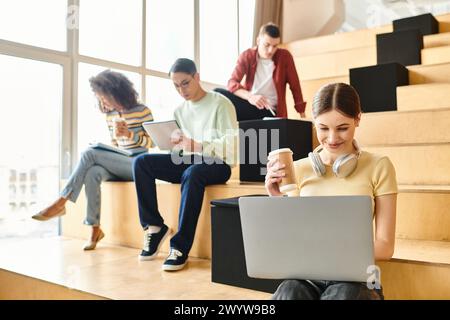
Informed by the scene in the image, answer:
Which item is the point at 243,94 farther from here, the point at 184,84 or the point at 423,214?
the point at 423,214

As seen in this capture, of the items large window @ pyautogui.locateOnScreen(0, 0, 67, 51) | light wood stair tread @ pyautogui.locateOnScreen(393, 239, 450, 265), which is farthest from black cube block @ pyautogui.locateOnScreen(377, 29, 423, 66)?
large window @ pyautogui.locateOnScreen(0, 0, 67, 51)

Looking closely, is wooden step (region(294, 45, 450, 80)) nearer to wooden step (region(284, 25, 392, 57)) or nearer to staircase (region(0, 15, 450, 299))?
wooden step (region(284, 25, 392, 57))

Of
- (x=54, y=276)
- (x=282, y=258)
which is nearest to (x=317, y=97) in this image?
(x=282, y=258)

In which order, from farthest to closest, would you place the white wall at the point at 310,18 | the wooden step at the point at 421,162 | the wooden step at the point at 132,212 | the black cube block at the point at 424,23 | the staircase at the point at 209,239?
the white wall at the point at 310,18
the black cube block at the point at 424,23
the wooden step at the point at 132,212
the wooden step at the point at 421,162
the staircase at the point at 209,239

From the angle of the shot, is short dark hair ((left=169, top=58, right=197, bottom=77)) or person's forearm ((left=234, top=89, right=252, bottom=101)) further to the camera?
person's forearm ((left=234, top=89, right=252, bottom=101))

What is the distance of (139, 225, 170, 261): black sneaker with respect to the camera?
191 centimetres

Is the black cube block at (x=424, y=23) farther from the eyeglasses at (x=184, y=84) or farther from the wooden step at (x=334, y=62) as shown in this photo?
the eyeglasses at (x=184, y=84)

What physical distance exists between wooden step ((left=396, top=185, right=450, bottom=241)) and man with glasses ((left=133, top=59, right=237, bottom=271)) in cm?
77

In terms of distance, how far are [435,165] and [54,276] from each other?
1559 mm

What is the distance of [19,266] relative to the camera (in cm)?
180

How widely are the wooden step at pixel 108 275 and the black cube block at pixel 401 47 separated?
6.60ft

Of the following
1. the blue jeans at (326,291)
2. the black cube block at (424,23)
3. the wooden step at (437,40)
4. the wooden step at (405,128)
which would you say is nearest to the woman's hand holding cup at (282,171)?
the blue jeans at (326,291)

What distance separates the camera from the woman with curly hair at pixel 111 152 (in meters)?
2.23
